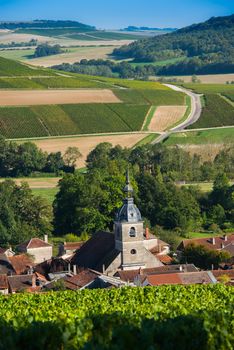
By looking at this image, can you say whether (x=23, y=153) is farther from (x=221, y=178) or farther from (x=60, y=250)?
(x=60, y=250)

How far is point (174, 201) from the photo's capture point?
236 feet

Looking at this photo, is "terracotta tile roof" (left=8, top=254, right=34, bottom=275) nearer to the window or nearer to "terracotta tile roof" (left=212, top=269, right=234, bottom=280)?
the window

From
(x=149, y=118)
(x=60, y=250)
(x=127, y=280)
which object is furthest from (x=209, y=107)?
(x=127, y=280)

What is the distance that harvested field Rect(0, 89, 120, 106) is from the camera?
110 meters

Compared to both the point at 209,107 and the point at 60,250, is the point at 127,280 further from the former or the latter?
the point at 209,107

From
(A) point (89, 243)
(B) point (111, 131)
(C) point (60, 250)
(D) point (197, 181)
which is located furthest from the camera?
(B) point (111, 131)

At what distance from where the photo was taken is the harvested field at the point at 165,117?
106 meters

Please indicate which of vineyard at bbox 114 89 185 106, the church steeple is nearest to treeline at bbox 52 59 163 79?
vineyard at bbox 114 89 185 106

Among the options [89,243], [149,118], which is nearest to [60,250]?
[89,243]

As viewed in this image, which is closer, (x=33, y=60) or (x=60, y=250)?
(x=60, y=250)

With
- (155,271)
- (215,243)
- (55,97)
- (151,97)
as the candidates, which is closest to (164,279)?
(155,271)

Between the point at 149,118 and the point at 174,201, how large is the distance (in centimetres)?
3761

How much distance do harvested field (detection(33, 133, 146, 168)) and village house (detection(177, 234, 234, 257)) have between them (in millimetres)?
31057

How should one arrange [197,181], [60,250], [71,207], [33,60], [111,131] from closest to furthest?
[60,250]
[71,207]
[197,181]
[111,131]
[33,60]
